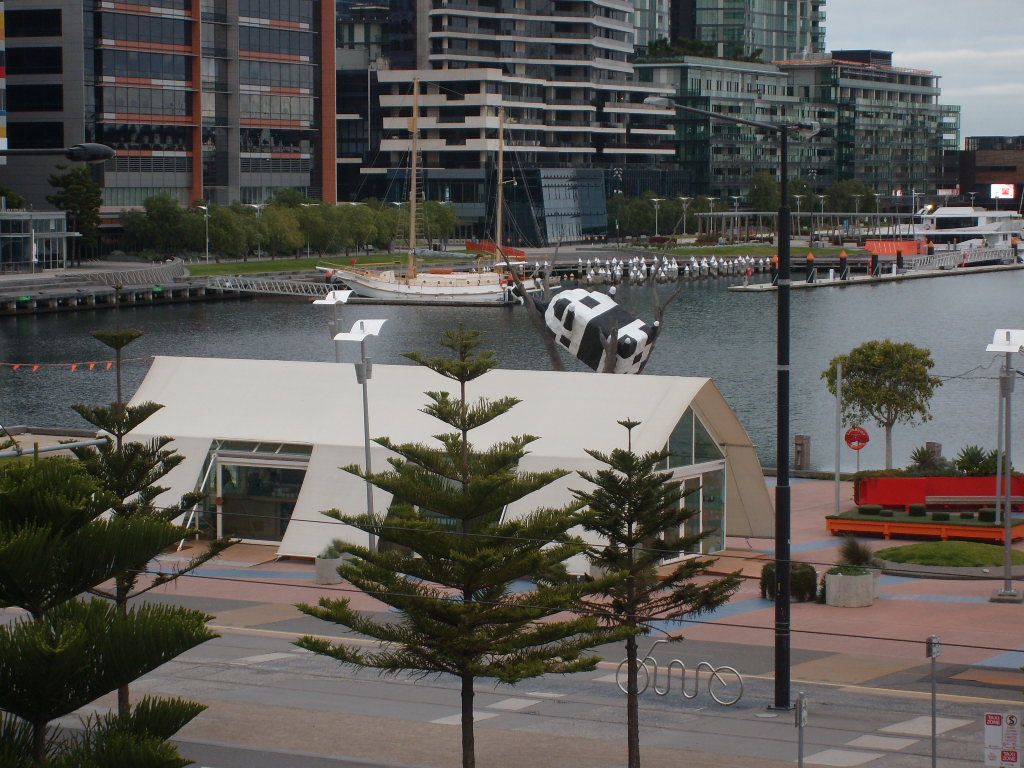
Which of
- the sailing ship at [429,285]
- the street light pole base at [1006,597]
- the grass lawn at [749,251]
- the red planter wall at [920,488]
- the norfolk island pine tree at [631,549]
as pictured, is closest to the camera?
the norfolk island pine tree at [631,549]

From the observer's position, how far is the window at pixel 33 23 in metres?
133

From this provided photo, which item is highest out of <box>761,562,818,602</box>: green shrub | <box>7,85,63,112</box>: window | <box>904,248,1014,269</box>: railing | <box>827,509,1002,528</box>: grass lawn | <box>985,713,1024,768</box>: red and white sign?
<box>7,85,63,112</box>: window

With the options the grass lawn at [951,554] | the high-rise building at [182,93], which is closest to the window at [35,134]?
the high-rise building at [182,93]

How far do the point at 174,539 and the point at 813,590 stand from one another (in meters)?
17.6

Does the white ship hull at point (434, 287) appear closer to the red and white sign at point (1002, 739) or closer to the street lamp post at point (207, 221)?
the street lamp post at point (207, 221)

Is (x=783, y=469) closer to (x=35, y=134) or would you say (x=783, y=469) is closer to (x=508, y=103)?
(x=35, y=134)

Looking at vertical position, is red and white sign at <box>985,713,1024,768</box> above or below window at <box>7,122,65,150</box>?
below

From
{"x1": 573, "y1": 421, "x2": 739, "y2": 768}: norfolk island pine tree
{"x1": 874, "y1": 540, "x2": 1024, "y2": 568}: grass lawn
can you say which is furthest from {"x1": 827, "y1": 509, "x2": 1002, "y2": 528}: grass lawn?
{"x1": 573, "y1": 421, "x2": 739, "y2": 768}: norfolk island pine tree

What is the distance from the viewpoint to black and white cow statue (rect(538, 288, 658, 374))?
146 ft

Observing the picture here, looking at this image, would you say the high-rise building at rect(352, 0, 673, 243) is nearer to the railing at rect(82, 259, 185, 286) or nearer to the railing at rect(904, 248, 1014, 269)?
the railing at rect(904, 248, 1014, 269)

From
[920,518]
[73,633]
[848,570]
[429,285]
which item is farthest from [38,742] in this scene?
[429,285]

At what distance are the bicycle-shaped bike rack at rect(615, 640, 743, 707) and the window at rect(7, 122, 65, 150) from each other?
386 ft

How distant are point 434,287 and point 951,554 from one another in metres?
95.3

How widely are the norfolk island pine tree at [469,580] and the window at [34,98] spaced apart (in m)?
120
